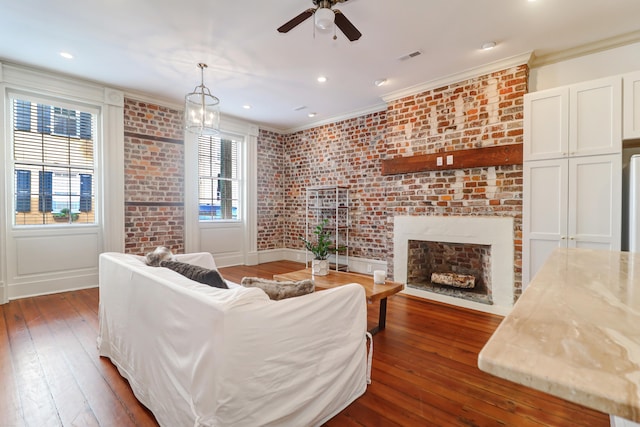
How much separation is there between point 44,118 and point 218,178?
100 inches

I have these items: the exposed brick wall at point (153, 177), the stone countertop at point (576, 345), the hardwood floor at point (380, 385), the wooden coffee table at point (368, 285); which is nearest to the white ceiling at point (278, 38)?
the exposed brick wall at point (153, 177)

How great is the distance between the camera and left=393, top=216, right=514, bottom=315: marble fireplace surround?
342cm

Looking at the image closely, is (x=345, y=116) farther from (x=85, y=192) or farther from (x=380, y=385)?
(x=380, y=385)

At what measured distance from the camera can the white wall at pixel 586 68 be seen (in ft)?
9.80

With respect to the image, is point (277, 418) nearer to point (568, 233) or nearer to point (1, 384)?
point (1, 384)

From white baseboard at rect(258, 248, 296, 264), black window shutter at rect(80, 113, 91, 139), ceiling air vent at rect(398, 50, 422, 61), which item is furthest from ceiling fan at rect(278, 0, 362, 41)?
white baseboard at rect(258, 248, 296, 264)

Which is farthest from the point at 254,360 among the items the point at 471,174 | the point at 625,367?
the point at 471,174

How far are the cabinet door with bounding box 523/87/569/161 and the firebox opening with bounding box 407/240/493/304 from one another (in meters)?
1.22

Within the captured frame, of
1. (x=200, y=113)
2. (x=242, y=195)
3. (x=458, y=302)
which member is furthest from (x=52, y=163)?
(x=458, y=302)

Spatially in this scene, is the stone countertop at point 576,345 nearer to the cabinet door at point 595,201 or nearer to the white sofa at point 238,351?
the white sofa at point 238,351

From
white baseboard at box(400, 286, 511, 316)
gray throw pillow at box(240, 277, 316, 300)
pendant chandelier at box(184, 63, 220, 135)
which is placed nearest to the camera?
gray throw pillow at box(240, 277, 316, 300)

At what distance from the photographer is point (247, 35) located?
116 inches

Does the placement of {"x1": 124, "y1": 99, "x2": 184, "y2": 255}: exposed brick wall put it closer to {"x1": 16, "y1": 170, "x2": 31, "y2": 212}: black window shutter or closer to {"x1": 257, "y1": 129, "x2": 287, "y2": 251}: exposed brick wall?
{"x1": 16, "y1": 170, "x2": 31, "y2": 212}: black window shutter

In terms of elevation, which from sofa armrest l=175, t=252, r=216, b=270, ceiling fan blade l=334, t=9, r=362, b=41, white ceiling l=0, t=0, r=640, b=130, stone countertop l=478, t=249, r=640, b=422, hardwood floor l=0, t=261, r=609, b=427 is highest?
white ceiling l=0, t=0, r=640, b=130
